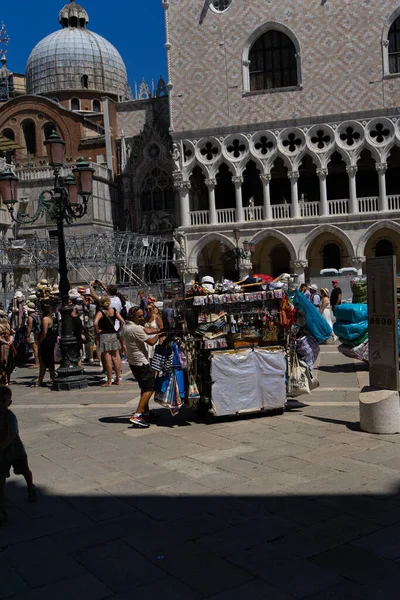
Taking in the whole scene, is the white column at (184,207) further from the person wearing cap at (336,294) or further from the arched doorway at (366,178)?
the person wearing cap at (336,294)

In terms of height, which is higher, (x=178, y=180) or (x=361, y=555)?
(x=178, y=180)

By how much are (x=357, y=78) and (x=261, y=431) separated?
2538 centimetres

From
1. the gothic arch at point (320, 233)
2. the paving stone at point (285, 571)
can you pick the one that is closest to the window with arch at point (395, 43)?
the gothic arch at point (320, 233)

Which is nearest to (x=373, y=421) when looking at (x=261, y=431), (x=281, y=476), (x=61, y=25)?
(x=261, y=431)

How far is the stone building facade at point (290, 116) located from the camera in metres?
30.0

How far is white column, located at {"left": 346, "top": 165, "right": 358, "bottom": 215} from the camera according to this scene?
3077 cm

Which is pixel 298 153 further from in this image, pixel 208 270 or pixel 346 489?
pixel 346 489

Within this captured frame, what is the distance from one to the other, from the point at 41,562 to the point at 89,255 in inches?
1017

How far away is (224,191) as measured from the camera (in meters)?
35.4

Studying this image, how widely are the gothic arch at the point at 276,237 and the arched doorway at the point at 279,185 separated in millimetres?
3160

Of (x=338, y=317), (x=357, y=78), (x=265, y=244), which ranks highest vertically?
(x=357, y=78)

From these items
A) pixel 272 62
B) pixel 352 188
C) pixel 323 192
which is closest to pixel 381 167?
pixel 352 188

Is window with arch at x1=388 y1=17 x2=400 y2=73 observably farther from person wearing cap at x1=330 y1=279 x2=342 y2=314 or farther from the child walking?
the child walking

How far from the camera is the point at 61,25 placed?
5391 centimetres
